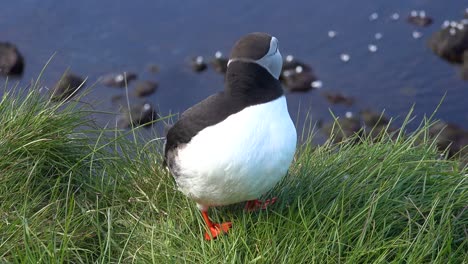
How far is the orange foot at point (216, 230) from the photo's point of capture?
10.7ft

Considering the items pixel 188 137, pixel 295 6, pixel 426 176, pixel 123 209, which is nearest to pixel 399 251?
pixel 426 176

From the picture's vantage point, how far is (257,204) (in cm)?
346

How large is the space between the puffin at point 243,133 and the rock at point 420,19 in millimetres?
7772

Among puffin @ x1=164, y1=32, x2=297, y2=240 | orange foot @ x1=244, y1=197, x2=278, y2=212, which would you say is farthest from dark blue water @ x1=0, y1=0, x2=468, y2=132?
puffin @ x1=164, y1=32, x2=297, y2=240

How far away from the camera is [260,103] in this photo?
3.05 metres

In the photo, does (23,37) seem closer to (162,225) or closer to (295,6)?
(295,6)

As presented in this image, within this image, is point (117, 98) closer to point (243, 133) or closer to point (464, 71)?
point (464, 71)

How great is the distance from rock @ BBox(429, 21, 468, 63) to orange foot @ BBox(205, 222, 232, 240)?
7.26 metres

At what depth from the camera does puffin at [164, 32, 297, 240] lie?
2990 millimetres

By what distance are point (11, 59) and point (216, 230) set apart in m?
7.12

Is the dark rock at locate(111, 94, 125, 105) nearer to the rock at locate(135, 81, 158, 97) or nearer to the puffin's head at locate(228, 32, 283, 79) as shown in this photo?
the rock at locate(135, 81, 158, 97)

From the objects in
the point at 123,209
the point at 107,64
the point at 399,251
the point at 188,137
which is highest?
the point at 188,137

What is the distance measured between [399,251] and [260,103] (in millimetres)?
847

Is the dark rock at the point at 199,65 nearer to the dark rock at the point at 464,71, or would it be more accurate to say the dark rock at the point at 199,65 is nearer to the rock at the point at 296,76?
the rock at the point at 296,76
